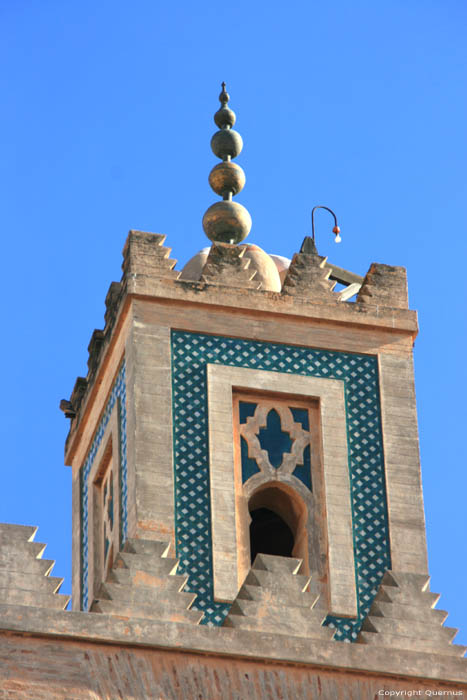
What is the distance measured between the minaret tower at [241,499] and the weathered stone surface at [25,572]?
0.02 metres

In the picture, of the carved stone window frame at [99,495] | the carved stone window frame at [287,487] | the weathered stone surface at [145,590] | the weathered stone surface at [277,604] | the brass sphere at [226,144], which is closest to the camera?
the weathered stone surface at [145,590]

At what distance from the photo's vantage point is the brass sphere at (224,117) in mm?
27297

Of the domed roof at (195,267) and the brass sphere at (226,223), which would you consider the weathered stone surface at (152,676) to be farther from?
the brass sphere at (226,223)

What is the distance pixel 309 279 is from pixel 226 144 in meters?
2.46

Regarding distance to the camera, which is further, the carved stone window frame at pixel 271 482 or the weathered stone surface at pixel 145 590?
the carved stone window frame at pixel 271 482

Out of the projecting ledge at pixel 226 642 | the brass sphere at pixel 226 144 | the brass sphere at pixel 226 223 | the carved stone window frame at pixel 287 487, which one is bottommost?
the projecting ledge at pixel 226 642

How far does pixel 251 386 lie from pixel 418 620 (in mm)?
2764

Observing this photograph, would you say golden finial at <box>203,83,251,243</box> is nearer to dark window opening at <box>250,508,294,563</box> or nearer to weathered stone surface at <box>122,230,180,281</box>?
weathered stone surface at <box>122,230,180,281</box>

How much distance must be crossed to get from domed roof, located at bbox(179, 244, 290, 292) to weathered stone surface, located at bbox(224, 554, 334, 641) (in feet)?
12.0

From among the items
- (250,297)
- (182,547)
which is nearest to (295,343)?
(250,297)

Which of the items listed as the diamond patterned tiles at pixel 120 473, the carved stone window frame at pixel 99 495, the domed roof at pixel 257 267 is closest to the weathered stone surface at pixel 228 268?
the domed roof at pixel 257 267

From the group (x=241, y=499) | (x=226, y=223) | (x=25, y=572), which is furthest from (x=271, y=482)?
(x=226, y=223)

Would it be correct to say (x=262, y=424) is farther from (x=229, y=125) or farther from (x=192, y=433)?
→ (x=229, y=125)

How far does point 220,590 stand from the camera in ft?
75.8
